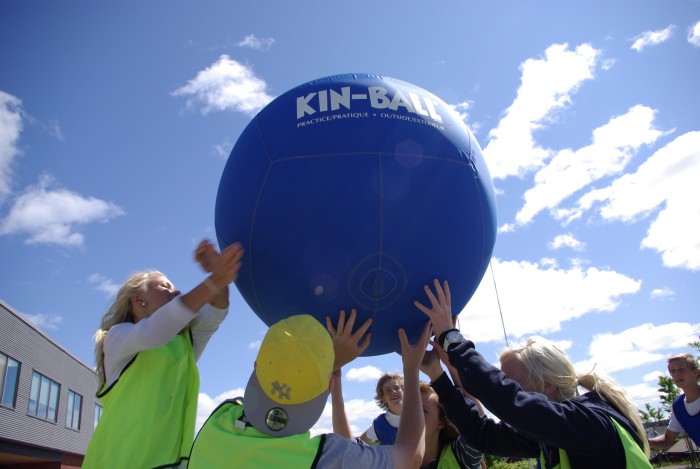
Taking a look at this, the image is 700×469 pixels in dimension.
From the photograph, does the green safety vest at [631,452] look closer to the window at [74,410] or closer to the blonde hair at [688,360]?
the blonde hair at [688,360]

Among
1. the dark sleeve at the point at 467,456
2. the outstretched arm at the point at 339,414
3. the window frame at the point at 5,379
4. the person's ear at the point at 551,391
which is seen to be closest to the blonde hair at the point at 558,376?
the person's ear at the point at 551,391

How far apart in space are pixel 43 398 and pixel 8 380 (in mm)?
3565

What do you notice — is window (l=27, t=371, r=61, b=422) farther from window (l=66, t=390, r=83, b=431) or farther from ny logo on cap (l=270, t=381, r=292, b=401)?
ny logo on cap (l=270, t=381, r=292, b=401)

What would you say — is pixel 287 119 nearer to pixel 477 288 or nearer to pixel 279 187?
pixel 279 187

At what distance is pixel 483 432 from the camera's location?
2.85 metres

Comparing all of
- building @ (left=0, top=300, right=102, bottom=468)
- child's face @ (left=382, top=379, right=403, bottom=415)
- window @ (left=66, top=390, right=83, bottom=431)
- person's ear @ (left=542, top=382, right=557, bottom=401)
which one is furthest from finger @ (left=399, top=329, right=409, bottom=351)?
window @ (left=66, top=390, right=83, bottom=431)

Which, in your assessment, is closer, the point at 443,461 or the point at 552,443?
the point at 552,443

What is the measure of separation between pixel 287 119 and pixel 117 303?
1390 millimetres

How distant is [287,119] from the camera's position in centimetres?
295

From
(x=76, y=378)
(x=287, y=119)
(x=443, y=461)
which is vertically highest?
(x=76, y=378)

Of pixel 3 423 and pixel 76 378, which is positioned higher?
pixel 76 378

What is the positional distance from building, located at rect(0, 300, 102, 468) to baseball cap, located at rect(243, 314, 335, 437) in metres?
19.6

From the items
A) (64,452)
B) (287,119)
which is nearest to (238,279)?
(287,119)

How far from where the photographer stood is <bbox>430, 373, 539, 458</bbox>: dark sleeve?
112 inches
